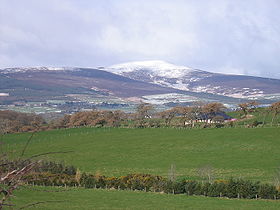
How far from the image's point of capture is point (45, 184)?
38.4 metres

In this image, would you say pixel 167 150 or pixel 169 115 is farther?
pixel 169 115

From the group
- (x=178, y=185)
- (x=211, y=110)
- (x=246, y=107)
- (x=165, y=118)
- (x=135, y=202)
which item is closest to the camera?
(x=135, y=202)

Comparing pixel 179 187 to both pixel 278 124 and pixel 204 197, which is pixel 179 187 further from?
pixel 278 124

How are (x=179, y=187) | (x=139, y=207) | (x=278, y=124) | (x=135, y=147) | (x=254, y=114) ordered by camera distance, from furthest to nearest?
(x=254, y=114) → (x=278, y=124) → (x=135, y=147) → (x=179, y=187) → (x=139, y=207)

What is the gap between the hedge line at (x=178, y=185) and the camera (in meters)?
31.9

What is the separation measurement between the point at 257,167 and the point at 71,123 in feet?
197

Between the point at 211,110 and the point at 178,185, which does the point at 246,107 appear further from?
the point at 178,185

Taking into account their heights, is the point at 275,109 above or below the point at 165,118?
above

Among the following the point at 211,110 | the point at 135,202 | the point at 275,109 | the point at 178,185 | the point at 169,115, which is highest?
the point at 275,109

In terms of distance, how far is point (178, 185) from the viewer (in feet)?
114

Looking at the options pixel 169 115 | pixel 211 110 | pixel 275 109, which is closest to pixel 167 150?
pixel 275 109

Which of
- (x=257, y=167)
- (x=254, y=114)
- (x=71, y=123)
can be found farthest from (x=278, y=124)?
(x=71, y=123)

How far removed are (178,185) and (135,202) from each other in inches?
301

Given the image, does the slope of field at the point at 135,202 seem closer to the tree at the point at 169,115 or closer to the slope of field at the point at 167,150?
the slope of field at the point at 167,150
